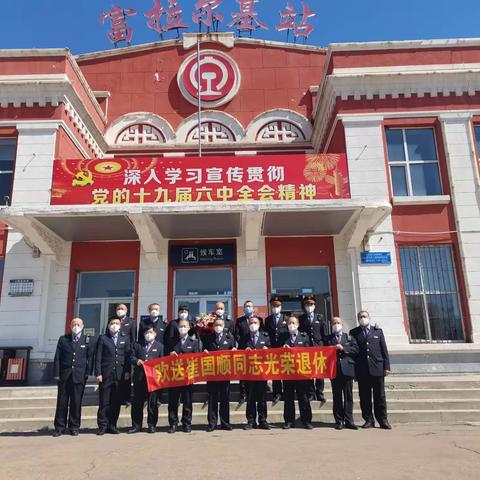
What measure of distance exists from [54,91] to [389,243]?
9.97 meters

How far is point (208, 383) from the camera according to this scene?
25.4ft

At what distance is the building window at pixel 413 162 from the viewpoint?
1293 cm

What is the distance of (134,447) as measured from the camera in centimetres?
623

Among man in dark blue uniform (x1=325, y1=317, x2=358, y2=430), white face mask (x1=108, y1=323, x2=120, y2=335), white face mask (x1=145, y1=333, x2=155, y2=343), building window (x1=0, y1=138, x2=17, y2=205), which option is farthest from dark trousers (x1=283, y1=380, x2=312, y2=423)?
building window (x1=0, y1=138, x2=17, y2=205)

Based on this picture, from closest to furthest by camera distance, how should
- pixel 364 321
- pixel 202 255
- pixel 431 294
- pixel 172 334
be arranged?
pixel 364 321, pixel 172 334, pixel 431 294, pixel 202 255

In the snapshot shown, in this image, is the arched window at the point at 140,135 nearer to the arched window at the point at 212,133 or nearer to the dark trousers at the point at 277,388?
the arched window at the point at 212,133

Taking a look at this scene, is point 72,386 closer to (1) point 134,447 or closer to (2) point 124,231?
Answer: (1) point 134,447

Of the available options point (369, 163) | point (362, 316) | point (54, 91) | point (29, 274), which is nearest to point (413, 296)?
point (369, 163)

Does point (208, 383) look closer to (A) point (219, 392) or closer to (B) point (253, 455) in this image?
(A) point (219, 392)

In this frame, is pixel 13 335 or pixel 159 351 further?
pixel 13 335

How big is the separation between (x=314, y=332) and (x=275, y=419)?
1721mm

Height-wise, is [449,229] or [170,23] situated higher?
[170,23]

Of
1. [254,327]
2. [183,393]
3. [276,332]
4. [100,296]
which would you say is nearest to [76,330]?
[183,393]

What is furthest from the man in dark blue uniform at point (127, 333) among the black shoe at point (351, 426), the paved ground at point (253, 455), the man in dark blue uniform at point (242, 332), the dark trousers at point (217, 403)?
the black shoe at point (351, 426)
